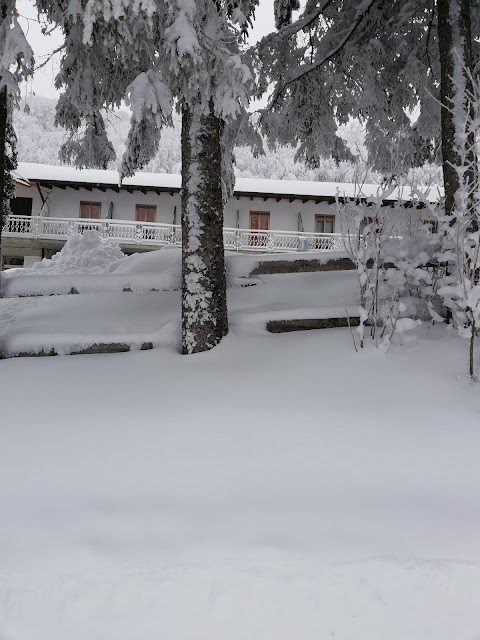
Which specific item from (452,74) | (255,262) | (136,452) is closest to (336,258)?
(255,262)

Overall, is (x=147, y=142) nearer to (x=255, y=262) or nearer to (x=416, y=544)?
(x=255, y=262)

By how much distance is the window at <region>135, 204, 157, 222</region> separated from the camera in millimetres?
25844

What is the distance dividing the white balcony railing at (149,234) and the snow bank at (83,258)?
8.46 meters

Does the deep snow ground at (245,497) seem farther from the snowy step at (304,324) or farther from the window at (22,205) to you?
the window at (22,205)

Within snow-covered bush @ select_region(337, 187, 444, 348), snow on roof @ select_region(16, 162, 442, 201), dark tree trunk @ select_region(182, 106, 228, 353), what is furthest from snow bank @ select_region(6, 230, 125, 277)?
snow on roof @ select_region(16, 162, 442, 201)

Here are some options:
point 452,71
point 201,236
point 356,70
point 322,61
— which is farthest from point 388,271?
point 356,70

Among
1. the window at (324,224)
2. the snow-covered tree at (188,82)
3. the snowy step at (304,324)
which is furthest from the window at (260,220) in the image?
the snowy step at (304,324)

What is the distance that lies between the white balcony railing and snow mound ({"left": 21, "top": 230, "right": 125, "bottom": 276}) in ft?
27.8

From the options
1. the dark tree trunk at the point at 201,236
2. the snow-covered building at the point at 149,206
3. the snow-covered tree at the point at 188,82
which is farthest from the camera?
the snow-covered building at the point at 149,206

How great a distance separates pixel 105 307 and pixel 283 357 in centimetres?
294

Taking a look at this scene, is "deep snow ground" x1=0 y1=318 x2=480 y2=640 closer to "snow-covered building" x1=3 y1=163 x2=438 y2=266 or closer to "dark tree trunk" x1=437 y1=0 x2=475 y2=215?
"dark tree trunk" x1=437 y1=0 x2=475 y2=215

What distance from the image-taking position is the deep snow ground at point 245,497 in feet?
9.18

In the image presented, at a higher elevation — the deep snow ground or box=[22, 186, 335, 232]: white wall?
box=[22, 186, 335, 232]: white wall

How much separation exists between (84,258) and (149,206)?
13.7 meters
